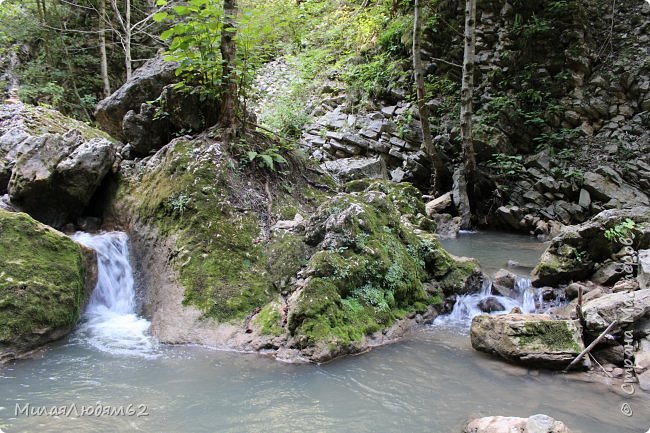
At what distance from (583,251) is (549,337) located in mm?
3200

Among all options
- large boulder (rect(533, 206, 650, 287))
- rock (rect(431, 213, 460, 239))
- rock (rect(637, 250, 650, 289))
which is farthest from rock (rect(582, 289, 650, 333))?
rock (rect(431, 213, 460, 239))

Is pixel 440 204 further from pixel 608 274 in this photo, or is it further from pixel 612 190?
pixel 608 274

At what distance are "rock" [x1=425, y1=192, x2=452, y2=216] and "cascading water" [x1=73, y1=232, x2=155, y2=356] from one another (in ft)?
27.6

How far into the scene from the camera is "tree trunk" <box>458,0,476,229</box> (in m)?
11.0

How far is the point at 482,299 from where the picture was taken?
643 cm

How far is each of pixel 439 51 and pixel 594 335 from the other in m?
12.7

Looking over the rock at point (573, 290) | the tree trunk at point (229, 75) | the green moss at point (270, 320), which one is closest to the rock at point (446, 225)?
the rock at point (573, 290)

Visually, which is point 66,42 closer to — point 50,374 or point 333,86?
point 333,86

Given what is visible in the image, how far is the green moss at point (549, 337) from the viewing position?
4555 mm

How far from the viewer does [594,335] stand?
4742mm

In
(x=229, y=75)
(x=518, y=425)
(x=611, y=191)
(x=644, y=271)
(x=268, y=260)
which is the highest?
(x=229, y=75)

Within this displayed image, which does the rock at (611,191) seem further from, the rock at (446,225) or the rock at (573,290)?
the rock at (573,290)

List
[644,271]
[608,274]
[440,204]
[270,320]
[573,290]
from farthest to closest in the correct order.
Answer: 1. [440,204]
2. [608,274]
3. [573,290]
4. [644,271]
5. [270,320]

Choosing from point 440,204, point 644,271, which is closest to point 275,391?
point 644,271
